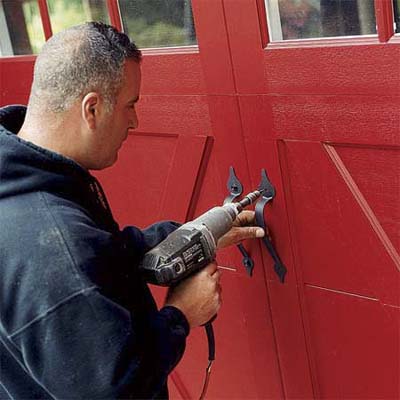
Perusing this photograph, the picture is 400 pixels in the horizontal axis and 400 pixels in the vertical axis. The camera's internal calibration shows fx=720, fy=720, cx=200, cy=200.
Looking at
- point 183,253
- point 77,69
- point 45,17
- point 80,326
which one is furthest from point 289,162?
point 45,17

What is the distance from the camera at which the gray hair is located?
1.44m

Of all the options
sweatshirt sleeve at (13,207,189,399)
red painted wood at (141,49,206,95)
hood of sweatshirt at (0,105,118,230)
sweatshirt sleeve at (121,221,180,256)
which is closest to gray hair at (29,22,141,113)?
hood of sweatshirt at (0,105,118,230)

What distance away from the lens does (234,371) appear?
95.4 inches

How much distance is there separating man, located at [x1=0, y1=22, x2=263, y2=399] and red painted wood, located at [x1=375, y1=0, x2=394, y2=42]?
55cm

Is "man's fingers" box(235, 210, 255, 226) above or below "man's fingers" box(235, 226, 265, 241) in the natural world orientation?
above

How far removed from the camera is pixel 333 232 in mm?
1900

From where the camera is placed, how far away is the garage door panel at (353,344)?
192 cm

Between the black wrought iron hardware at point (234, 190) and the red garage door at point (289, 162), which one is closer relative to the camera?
the red garage door at point (289, 162)

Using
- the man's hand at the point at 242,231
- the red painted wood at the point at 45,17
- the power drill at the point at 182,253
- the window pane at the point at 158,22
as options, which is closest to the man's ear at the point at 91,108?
the power drill at the point at 182,253

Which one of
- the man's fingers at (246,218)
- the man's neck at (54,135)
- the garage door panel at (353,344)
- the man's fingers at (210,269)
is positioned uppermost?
the man's neck at (54,135)

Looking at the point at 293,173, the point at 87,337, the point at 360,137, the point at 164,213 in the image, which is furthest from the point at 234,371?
the point at 87,337

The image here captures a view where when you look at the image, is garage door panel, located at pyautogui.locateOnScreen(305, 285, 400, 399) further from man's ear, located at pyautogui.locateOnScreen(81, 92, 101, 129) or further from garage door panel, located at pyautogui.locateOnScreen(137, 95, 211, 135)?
man's ear, located at pyautogui.locateOnScreen(81, 92, 101, 129)

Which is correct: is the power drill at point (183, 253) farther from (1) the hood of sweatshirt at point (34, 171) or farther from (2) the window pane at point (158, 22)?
(2) the window pane at point (158, 22)

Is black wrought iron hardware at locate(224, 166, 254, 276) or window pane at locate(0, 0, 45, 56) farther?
window pane at locate(0, 0, 45, 56)
